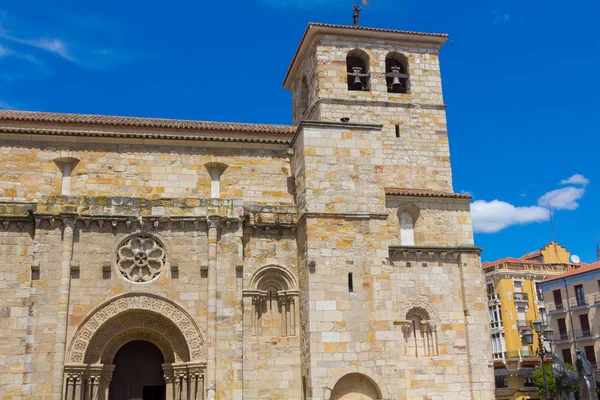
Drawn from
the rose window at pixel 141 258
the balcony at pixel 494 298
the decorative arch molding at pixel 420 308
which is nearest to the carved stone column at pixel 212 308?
the rose window at pixel 141 258

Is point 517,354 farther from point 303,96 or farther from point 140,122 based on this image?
point 140,122

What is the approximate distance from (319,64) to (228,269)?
860cm

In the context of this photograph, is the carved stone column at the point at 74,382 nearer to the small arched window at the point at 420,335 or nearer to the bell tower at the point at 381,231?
the bell tower at the point at 381,231

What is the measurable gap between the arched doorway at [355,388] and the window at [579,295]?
27.0m

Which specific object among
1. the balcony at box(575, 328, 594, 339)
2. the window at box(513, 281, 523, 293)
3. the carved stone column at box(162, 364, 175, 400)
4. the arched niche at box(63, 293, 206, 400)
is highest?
the window at box(513, 281, 523, 293)

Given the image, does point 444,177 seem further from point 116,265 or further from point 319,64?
point 116,265

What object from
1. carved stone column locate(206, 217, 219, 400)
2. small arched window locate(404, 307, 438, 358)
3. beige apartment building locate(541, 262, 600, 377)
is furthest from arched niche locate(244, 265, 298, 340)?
beige apartment building locate(541, 262, 600, 377)

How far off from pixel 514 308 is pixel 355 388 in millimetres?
29853

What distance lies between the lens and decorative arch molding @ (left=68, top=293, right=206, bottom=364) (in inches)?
566

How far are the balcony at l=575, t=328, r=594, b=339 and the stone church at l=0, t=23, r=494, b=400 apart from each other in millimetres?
21460

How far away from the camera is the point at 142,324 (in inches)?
586

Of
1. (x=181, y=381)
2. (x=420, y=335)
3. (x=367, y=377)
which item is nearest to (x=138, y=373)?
(x=181, y=381)

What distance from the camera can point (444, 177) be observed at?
2019 centimetres

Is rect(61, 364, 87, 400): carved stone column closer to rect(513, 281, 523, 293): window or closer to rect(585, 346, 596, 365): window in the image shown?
rect(585, 346, 596, 365): window
